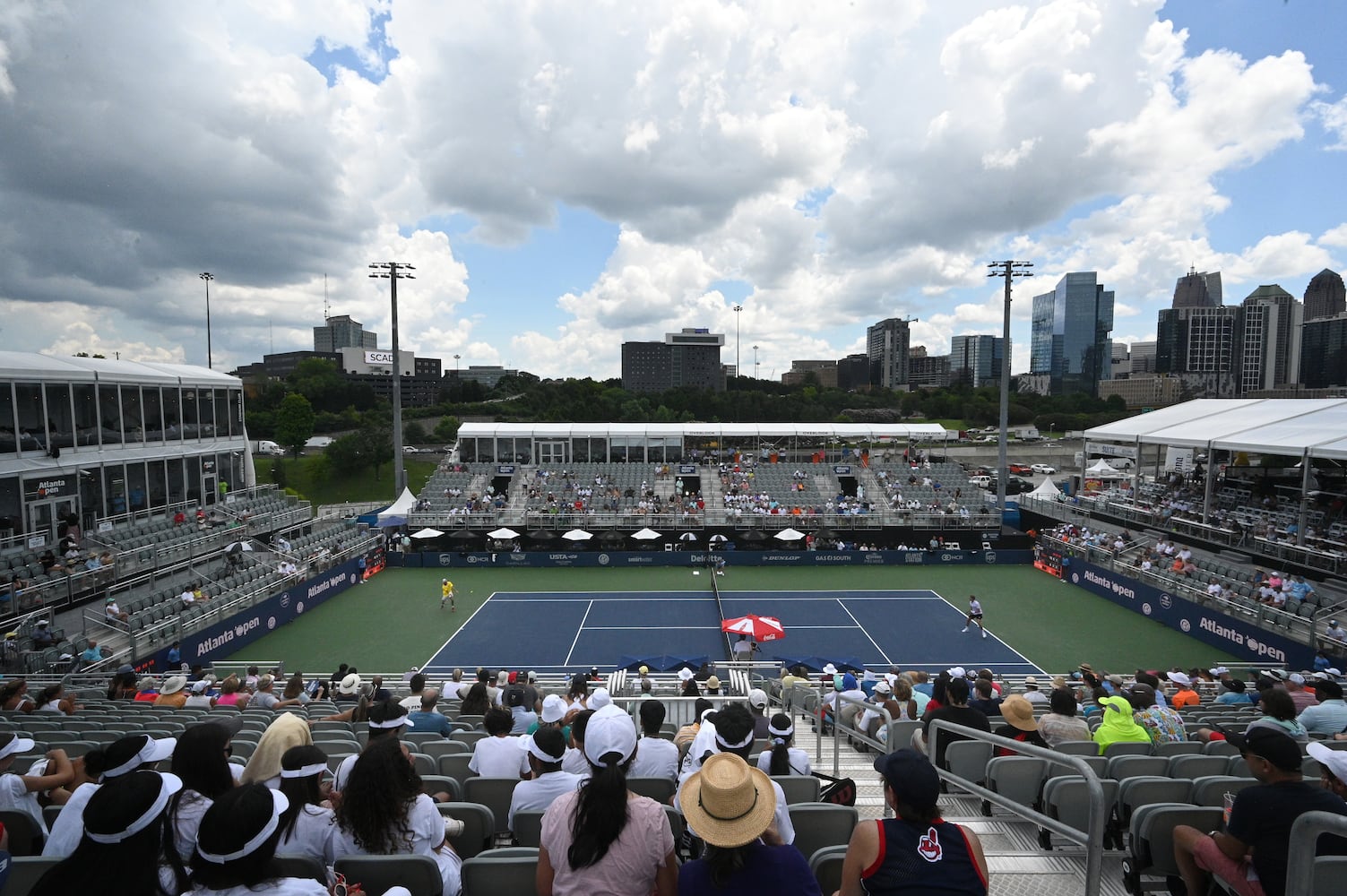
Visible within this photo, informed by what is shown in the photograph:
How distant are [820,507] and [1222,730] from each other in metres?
27.0

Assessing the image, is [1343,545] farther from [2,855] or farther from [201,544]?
[201,544]

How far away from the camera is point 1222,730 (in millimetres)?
8625

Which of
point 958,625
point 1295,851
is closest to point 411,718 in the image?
point 1295,851

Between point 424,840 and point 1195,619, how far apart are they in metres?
26.2

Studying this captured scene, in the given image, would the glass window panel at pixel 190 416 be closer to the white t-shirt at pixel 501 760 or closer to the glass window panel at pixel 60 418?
the glass window panel at pixel 60 418

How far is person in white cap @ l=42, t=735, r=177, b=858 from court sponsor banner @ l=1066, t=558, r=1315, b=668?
24.6m

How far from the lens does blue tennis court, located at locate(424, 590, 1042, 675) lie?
65.3 feet

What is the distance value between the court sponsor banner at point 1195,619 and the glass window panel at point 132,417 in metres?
39.0


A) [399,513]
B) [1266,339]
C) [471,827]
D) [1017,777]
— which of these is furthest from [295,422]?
[1266,339]

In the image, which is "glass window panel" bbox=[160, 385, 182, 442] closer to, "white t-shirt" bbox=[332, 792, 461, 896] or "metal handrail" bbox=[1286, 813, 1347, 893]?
"white t-shirt" bbox=[332, 792, 461, 896]

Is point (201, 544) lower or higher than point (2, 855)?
lower

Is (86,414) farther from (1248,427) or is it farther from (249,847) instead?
(1248,427)

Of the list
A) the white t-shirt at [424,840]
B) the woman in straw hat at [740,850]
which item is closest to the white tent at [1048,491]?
the woman in straw hat at [740,850]

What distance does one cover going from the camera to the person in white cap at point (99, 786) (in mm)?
3910
